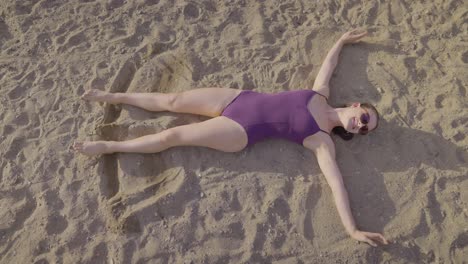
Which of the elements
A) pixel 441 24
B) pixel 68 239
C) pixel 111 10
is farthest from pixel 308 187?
pixel 111 10

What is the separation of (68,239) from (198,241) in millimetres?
1151

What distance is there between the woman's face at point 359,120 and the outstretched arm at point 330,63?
1.36 feet

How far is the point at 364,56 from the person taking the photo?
4.94 meters

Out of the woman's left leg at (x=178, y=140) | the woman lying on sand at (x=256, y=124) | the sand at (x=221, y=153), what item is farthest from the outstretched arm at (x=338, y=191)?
the woman's left leg at (x=178, y=140)

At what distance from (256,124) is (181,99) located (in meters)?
0.83

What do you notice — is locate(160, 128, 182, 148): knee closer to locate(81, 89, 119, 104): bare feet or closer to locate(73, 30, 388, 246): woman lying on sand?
locate(73, 30, 388, 246): woman lying on sand

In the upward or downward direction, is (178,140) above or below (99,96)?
below

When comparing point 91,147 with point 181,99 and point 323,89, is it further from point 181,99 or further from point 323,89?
point 323,89

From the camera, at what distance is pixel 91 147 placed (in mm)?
4035

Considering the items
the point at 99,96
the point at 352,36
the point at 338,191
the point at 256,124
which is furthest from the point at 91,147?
the point at 352,36

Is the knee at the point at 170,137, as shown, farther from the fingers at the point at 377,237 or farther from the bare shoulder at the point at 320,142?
the fingers at the point at 377,237

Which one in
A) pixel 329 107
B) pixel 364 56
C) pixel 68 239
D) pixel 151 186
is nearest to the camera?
pixel 68 239

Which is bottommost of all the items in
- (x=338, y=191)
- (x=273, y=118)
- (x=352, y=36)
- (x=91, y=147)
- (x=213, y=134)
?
(x=338, y=191)

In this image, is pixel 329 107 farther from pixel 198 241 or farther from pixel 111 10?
pixel 111 10
